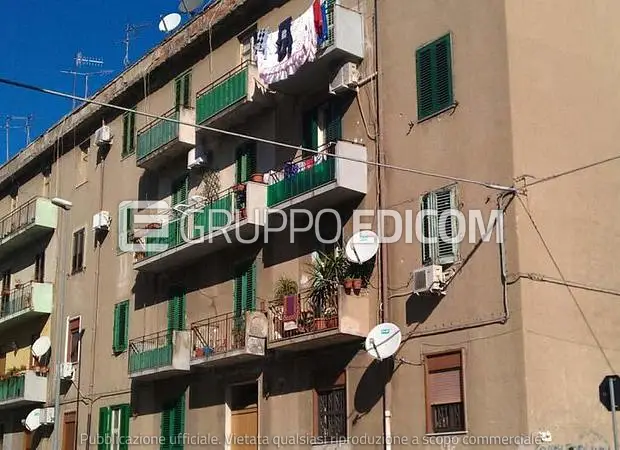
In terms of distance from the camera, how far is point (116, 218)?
29312mm

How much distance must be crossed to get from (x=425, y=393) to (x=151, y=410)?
34.0 ft

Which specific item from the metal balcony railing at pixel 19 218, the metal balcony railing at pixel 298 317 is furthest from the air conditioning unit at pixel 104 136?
the metal balcony railing at pixel 298 317

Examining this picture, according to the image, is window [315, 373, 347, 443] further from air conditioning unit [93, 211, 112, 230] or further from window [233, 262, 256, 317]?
air conditioning unit [93, 211, 112, 230]

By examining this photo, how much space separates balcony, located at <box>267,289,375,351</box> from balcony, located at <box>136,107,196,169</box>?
640cm

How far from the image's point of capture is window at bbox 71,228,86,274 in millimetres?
31175

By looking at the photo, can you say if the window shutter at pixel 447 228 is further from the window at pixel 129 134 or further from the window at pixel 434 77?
the window at pixel 129 134

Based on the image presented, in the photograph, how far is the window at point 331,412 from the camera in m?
19.6

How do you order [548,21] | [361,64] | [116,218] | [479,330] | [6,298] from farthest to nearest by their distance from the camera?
[6,298] < [116,218] < [361,64] < [548,21] < [479,330]

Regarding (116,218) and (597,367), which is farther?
(116,218)

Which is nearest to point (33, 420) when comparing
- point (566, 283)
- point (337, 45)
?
point (337, 45)

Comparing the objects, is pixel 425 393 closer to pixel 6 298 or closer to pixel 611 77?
pixel 611 77

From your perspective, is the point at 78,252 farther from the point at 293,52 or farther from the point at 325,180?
the point at 325,180

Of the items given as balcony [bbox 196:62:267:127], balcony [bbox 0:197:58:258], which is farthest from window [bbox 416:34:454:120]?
balcony [bbox 0:197:58:258]

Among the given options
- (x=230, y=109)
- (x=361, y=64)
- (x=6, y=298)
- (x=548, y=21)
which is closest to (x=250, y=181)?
(x=230, y=109)
